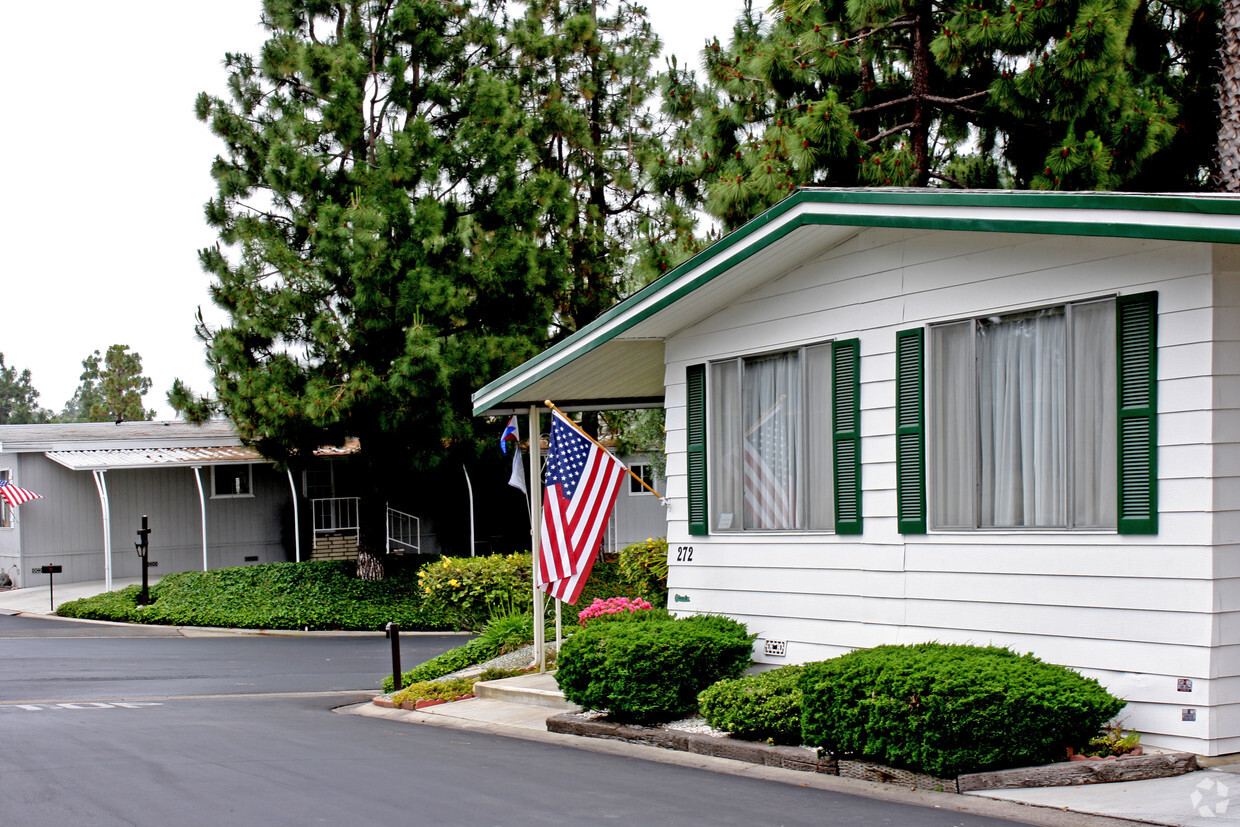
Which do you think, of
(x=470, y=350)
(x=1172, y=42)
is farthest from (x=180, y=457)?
(x=1172, y=42)

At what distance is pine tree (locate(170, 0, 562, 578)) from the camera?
22078 millimetres

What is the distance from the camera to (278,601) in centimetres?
2364

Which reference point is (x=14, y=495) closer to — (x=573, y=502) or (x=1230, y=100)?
(x=573, y=502)

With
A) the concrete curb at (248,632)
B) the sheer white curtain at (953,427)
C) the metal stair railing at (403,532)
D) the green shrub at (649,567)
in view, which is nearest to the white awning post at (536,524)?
the sheer white curtain at (953,427)

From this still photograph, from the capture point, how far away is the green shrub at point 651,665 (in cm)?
969

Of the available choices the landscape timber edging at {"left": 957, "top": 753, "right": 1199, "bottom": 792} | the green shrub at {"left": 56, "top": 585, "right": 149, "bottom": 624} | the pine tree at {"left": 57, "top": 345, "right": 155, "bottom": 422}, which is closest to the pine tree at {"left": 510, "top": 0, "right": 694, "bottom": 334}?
the green shrub at {"left": 56, "top": 585, "right": 149, "bottom": 624}

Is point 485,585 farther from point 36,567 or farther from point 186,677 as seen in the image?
point 36,567

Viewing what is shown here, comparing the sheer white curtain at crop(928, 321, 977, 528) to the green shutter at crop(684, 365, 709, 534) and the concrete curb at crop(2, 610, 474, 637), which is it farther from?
the concrete curb at crop(2, 610, 474, 637)

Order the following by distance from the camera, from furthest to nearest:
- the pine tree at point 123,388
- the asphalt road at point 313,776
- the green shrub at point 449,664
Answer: the pine tree at point 123,388 → the green shrub at point 449,664 → the asphalt road at point 313,776

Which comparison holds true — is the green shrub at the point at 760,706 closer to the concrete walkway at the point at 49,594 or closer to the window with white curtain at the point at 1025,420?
the window with white curtain at the point at 1025,420

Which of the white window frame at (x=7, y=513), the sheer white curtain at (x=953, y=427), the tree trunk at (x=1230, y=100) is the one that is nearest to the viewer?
the sheer white curtain at (x=953, y=427)

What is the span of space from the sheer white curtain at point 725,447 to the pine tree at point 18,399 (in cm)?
9399

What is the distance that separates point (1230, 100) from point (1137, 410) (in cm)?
820

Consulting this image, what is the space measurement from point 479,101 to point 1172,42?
41.9ft
